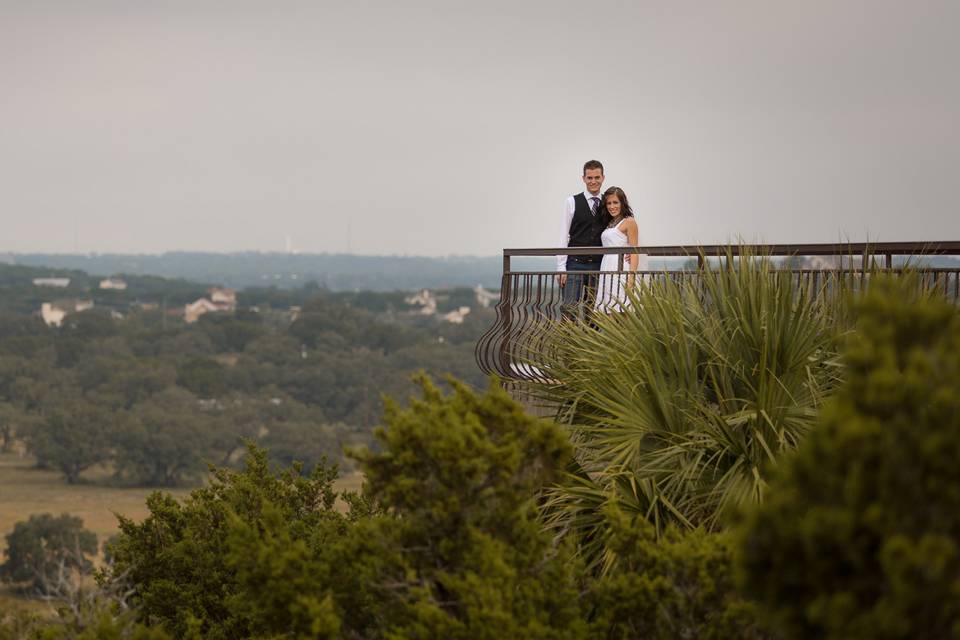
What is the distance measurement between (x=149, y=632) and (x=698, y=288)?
3496 millimetres

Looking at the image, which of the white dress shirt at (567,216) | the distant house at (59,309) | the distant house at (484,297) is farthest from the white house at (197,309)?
the white dress shirt at (567,216)

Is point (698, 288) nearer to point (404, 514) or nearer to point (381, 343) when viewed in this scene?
point (404, 514)

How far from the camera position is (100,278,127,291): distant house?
554 feet

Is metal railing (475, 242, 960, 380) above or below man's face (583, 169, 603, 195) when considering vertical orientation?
below

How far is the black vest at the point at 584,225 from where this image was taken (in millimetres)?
9102

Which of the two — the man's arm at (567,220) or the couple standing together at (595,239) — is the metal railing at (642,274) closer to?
the couple standing together at (595,239)

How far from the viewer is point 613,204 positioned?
341 inches

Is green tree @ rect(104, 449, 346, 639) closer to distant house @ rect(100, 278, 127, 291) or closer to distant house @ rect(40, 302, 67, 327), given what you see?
distant house @ rect(40, 302, 67, 327)

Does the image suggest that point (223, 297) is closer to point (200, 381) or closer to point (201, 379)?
point (200, 381)

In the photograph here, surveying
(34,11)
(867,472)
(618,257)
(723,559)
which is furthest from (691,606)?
(34,11)

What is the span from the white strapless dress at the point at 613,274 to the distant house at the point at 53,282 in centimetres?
16576

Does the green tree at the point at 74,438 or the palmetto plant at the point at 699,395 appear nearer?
the palmetto plant at the point at 699,395

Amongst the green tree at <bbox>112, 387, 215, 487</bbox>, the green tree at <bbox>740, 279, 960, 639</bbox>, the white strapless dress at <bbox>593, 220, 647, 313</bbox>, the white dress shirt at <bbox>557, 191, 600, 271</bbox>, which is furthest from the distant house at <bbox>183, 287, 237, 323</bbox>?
the green tree at <bbox>740, 279, 960, 639</bbox>

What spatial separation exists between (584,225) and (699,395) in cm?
356
